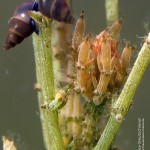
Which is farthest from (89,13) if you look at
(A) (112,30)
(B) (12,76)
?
(A) (112,30)

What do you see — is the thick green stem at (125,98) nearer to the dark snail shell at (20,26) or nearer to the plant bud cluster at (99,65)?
the plant bud cluster at (99,65)

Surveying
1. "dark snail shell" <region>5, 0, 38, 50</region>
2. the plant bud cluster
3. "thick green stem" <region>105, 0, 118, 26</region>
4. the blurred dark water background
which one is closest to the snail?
"dark snail shell" <region>5, 0, 38, 50</region>

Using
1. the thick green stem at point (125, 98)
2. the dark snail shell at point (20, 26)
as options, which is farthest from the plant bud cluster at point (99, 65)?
the dark snail shell at point (20, 26)

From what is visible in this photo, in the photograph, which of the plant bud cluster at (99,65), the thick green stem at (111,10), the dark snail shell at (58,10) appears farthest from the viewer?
the thick green stem at (111,10)

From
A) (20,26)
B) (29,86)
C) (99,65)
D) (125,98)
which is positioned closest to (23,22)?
(20,26)

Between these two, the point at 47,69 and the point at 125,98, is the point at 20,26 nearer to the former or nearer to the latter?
the point at 47,69

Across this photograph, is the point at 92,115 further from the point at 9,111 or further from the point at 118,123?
the point at 9,111
